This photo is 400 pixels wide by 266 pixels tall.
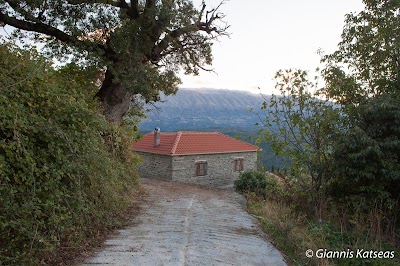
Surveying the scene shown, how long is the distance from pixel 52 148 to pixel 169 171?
66.7ft

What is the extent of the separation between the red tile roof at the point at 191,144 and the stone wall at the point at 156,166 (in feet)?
1.44

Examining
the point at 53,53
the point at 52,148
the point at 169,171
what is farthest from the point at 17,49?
the point at 169,171

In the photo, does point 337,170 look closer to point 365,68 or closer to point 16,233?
point 365,68

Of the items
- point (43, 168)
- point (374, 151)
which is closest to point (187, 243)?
point (43, 168)

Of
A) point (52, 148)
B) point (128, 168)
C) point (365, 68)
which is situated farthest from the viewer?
point (365, 68)

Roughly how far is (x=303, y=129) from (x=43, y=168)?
25.7ft

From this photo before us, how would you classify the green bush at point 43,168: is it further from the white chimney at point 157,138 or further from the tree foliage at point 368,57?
the white chimney at point 157,138

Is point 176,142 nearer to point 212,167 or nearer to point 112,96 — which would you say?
point 212,167

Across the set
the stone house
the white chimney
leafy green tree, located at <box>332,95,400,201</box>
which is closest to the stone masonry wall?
the stone house

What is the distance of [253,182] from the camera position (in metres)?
19.4

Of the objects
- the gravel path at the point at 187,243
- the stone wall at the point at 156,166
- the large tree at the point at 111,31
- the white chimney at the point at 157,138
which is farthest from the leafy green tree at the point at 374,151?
the white chimney at the point at 157,138

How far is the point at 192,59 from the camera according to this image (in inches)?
496

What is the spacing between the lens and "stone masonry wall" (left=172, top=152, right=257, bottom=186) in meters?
25.1

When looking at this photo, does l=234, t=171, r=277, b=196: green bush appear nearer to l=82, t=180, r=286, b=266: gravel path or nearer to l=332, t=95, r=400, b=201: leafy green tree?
l=332, t=95, r=400, b=201: leafy green tree
